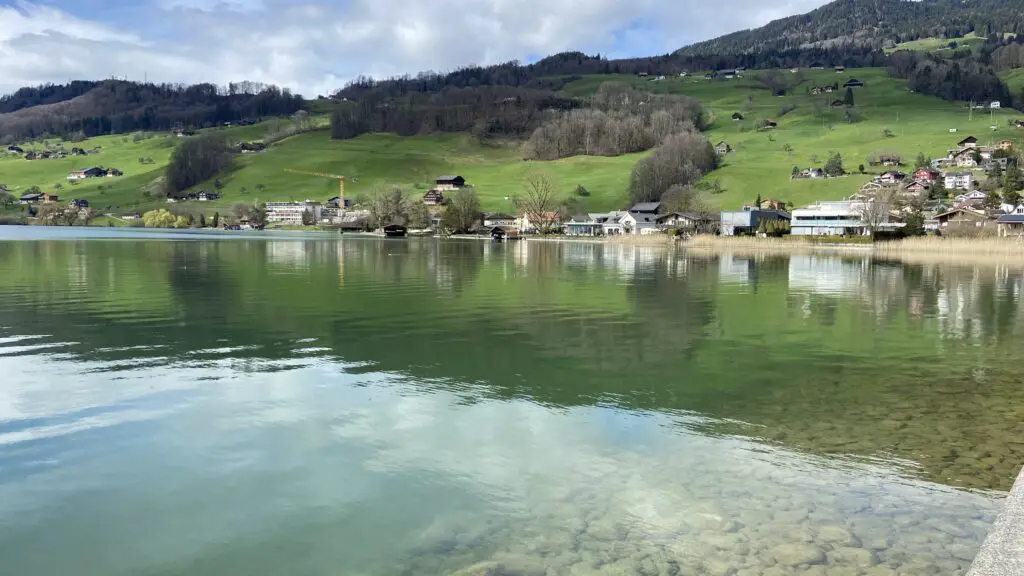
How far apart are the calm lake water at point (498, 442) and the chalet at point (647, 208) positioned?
14374 cm

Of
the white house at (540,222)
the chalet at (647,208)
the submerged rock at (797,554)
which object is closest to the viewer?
the submerged rock at (797,554)

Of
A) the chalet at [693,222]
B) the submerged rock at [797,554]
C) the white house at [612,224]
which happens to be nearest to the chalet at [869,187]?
the chalet at [693,222]

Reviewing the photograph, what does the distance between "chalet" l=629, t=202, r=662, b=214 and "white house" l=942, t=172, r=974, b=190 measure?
66081mm

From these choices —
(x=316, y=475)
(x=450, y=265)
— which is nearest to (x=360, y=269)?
(x=450, y=265)

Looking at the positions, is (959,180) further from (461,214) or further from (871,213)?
(461,214)

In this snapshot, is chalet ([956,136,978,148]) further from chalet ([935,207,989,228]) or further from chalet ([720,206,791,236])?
chalet ([720,206,791,236])

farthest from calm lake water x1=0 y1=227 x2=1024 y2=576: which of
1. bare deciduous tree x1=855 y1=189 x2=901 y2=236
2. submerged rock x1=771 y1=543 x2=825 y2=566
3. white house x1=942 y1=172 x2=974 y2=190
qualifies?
white house x1=942 y1=172 x2=974 y2=190

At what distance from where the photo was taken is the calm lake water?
9727mm

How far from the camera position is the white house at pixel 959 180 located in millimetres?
162500

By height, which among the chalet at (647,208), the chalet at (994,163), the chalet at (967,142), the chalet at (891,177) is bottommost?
the chalet at (647,208)

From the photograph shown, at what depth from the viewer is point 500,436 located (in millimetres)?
14586

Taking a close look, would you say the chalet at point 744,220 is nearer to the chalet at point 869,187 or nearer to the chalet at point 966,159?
the chalet at point 869,187

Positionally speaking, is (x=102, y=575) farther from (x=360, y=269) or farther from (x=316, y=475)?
(x=360, y=269)

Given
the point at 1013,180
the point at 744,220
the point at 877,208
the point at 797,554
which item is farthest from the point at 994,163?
the point at 797,554
